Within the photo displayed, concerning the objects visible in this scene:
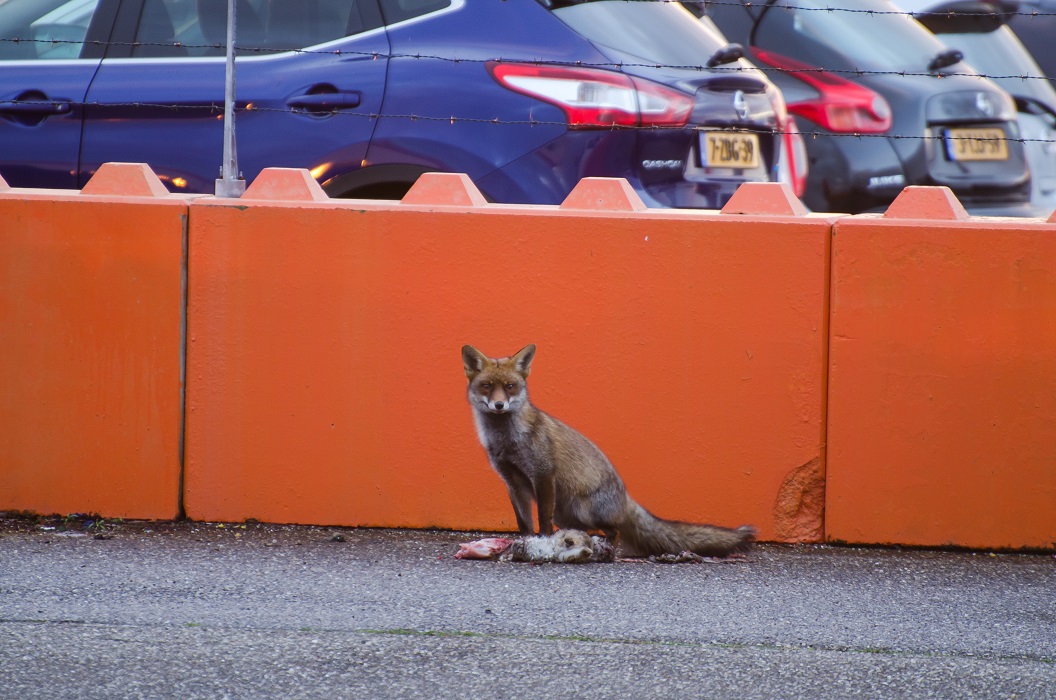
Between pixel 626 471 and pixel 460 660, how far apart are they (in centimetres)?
149

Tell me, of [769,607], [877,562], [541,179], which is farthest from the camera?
[541,179]

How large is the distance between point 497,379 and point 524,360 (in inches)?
6.4

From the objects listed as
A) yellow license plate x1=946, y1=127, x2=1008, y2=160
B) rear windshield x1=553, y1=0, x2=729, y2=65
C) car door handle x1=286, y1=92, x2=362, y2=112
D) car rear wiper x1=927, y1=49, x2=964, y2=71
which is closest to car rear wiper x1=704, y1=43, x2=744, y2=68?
rear windshield x1=553, y1=0, x2=729, y2=65

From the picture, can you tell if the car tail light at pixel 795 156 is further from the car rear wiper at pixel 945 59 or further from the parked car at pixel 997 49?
the parked car at pixel 997 49

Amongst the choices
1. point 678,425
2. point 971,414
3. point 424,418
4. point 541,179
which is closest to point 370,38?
point 541,179

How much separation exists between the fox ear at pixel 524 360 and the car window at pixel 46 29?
3234mm

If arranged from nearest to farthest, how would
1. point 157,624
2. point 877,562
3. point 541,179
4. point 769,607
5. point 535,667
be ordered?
1. point 535,667
2. point 157,624
3. point 769,607
4. point 877,562
5. point 541,179

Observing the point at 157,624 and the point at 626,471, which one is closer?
the point at 157,624

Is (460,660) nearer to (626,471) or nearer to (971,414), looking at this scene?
(626,471)

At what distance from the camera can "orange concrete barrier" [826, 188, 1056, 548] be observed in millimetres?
5023

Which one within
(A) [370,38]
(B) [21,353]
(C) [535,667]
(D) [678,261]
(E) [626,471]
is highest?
(A) [370,38]

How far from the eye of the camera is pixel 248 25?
6.75 m

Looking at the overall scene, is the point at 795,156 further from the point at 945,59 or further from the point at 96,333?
the point at 96,333

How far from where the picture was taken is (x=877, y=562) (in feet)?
16.5
